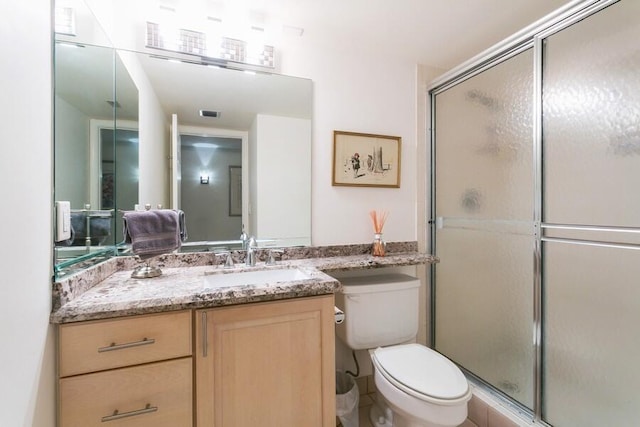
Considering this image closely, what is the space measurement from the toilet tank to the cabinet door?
35cm

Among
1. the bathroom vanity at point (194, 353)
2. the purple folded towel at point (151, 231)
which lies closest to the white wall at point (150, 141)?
the purple folded towel at point (151, 231)

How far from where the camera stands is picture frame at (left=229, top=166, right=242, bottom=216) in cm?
159

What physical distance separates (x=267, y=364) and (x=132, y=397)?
1.43 ft

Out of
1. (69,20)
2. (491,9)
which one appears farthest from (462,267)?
(69,20)

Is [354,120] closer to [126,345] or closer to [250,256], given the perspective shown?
[250,256]

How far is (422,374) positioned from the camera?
1.24m

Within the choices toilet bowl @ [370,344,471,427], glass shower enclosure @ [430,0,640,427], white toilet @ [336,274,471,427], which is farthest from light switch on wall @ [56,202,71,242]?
glass shower enclosure @ [430,0,640,427]

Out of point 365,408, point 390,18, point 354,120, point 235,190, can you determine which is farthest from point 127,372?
point 390,18

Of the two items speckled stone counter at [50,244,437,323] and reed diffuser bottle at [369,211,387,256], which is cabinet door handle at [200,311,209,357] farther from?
reed diffuser bottle at [369,211,387,256]

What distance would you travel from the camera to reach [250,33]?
157cm

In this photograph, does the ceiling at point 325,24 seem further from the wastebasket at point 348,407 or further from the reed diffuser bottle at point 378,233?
the wastebasket at point 348,407

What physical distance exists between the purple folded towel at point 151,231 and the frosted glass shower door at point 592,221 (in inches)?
67.6

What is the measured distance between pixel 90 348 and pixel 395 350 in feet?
4.11

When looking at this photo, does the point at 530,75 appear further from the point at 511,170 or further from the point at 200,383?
the point at 200,383
